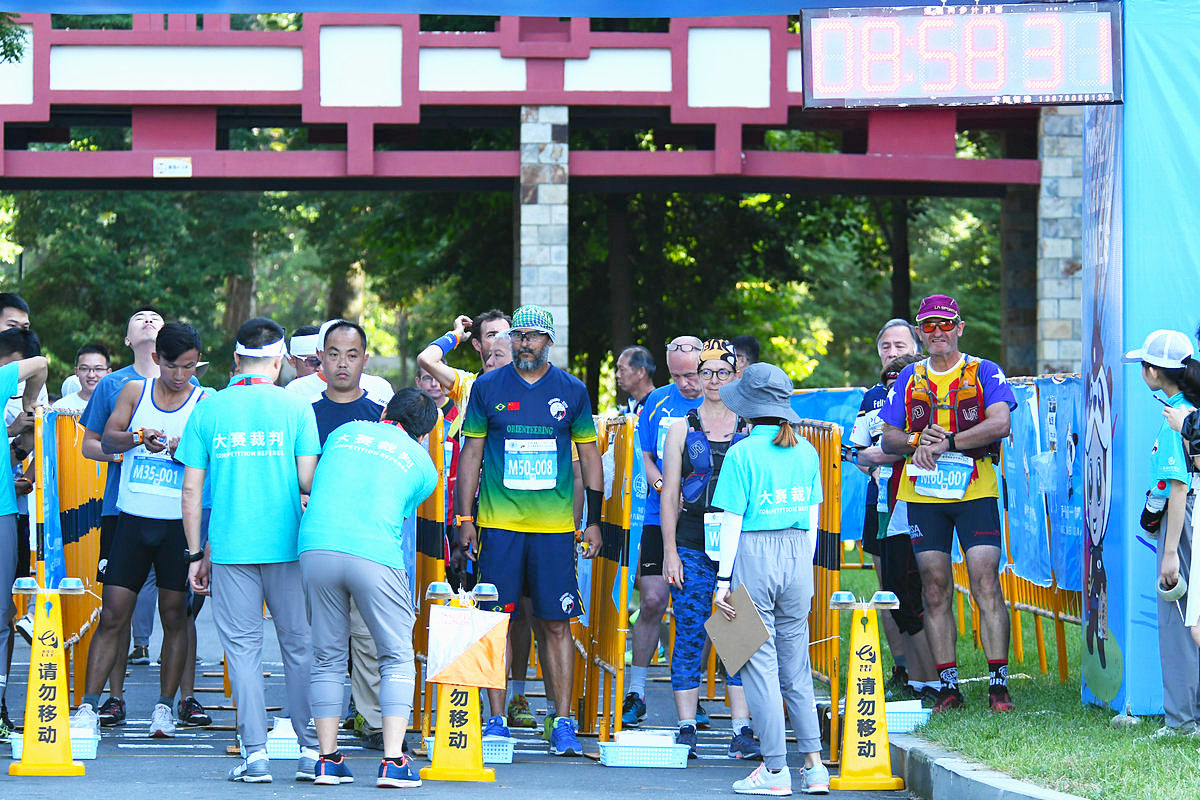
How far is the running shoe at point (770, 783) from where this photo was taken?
724 cm

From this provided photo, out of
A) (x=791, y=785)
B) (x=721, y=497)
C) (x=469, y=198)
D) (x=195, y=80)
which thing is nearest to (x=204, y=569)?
(x=721, y=497)

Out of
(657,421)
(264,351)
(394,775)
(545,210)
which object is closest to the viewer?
(394,775)

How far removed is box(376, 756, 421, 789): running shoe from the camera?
7.16 metres

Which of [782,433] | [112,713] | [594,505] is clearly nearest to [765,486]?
[782,433]

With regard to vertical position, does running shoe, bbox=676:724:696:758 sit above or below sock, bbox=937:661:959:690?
below

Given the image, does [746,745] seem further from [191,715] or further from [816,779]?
[191,715]

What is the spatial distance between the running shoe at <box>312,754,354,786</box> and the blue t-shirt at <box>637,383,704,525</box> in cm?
239

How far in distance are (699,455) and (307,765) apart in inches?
99.2

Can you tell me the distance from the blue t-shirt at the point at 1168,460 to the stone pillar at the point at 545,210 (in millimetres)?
13324

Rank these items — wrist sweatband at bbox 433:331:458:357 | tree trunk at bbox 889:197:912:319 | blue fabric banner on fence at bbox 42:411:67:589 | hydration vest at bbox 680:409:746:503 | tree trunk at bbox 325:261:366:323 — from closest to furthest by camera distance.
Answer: hydration vest at bbox 680:409:746:503, wrist sweatband at bbox 433:331:458:357, blue fabric banner on fence at bbox 42:411:67:589, tree trunk at bbox 889:197:912:319, tree trunk at bbox 325:261:366:323

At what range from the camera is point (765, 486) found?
7.27 meters

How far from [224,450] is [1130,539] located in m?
4.58

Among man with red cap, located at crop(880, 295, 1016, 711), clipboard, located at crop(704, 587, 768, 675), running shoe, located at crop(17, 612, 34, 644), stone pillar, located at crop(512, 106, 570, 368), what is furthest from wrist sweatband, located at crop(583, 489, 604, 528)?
stone pillar, located at crop(512, 106, 570, 368)

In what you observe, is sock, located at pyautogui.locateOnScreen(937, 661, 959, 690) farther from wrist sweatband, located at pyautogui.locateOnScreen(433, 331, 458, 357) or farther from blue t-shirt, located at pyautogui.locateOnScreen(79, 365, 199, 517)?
blue t-shirt, located at pyautogui.locateOnScreen(79, 365, 199, 517)
